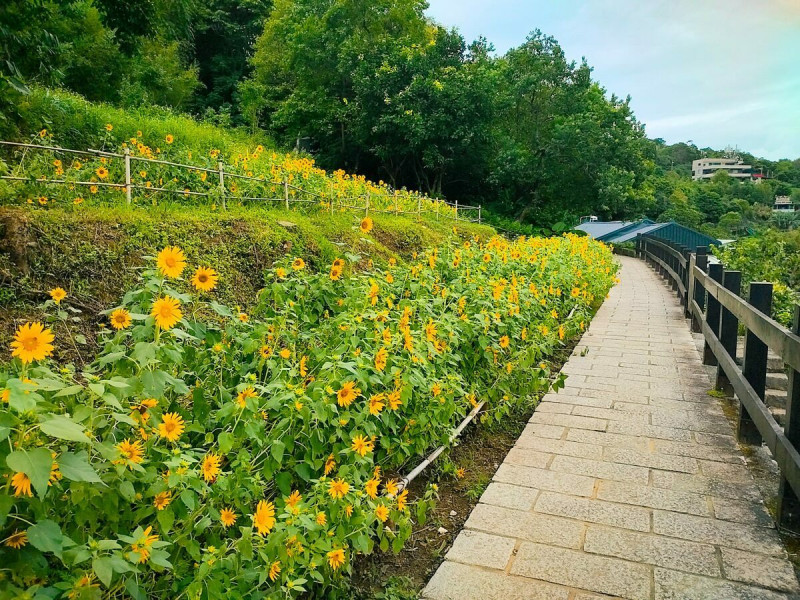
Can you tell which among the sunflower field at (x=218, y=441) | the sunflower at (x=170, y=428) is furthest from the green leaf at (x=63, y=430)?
the sunflower at (x=170, y=428)

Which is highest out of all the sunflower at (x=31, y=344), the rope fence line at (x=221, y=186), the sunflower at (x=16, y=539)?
the rope fence line at (x=221, y=186)

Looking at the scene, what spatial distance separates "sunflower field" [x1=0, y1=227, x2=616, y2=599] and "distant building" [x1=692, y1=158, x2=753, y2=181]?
5863 inches

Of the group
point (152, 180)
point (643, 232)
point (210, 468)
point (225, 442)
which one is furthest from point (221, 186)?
point (643, 232)

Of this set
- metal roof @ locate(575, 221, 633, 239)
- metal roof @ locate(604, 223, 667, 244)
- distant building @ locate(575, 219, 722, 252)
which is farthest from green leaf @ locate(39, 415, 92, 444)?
metal roof @ locate(575, 221, 633, 239)

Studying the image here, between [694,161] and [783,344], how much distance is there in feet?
557

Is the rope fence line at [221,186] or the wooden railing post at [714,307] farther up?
the rope fence line at [221,186]

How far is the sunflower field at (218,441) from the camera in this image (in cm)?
135

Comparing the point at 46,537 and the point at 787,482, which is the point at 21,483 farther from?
the point at 787,482

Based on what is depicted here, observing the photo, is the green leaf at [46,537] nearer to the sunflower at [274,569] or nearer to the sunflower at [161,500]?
the sunflower at [161,500]

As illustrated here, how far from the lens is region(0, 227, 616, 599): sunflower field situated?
1352 millimetres

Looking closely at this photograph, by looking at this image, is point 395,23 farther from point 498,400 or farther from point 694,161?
point 694,161

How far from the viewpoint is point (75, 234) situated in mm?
4793

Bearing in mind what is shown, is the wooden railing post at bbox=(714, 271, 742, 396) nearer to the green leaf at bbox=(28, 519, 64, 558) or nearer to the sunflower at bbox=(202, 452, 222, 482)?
the sunflower at bbox=(202, 452, 222, 482)

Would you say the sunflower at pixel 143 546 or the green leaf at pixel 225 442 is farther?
the green leaf at pixel 225 442
